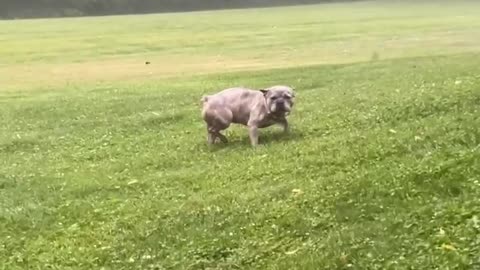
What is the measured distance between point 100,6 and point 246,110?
181ft

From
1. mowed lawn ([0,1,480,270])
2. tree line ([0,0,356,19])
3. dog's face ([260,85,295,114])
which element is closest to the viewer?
mowed lawn ([0,1,480,270])

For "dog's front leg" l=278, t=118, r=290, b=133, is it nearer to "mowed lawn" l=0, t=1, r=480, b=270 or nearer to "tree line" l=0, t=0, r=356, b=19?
"mowed lawn" l=0, t=1, r=480, b=270

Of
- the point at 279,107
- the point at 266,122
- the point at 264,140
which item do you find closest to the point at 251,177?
the point at 279,107

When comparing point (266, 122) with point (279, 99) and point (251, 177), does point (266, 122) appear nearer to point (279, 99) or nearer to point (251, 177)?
point (279, 99)

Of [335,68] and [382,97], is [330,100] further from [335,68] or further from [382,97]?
[335,68]

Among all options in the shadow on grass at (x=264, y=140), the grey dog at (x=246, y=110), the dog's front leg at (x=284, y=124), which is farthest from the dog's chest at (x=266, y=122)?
the shadow on grass at (x=264, y=140)

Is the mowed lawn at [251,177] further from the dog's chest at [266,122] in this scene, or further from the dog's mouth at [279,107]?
the dog's mouth at [279,107]

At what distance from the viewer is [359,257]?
6.82 m

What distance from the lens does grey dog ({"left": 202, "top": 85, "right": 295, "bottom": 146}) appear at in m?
11.1

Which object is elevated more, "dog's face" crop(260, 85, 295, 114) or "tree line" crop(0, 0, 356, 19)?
"dog's face" crop(260, 85, 295, 114)

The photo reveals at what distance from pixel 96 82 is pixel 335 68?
6.00 metres

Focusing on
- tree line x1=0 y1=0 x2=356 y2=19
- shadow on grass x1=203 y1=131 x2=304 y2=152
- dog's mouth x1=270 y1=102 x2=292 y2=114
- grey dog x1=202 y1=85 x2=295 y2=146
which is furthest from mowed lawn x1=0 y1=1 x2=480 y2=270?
tree line x1=0 y1=0 x2=356 y2=19

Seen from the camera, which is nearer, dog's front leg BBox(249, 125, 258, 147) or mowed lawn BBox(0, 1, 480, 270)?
mowed lawn BBox(0, 1, 480, 270)

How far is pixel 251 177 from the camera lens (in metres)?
10.0
